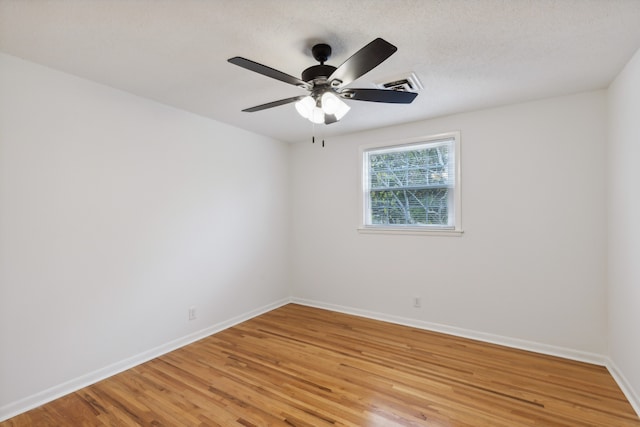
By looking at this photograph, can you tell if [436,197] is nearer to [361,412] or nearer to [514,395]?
[514,395]

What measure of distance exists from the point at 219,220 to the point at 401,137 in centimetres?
235

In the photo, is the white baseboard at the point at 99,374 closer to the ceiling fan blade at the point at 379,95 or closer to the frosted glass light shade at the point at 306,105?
the frosted glass light shade at the point at 306,105

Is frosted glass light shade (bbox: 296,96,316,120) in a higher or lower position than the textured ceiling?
lower

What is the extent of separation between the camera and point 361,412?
2.08 meters

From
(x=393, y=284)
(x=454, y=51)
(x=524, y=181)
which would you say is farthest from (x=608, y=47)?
(x=393, y=284)

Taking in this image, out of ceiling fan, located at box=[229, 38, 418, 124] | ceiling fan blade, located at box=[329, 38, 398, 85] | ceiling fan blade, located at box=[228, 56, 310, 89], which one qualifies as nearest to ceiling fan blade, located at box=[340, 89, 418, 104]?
ceiling fan, located at box=[229, 38, 418, 124]

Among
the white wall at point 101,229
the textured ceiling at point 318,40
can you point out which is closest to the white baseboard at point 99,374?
the white wall at point 101,229

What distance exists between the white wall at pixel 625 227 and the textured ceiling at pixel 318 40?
253mm

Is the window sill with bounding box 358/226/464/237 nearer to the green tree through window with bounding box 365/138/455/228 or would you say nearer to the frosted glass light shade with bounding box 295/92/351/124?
the green tree through window with bounding box 365/138/455/228

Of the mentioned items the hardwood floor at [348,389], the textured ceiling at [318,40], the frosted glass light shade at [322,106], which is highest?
the textured ceiling at [318,40]

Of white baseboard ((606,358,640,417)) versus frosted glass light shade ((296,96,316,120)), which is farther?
white baseboard ((606,358,640,417))

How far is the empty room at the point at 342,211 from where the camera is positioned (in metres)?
1.88

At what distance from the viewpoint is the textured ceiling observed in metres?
1.62

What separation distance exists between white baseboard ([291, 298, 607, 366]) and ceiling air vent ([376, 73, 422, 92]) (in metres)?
2.52
